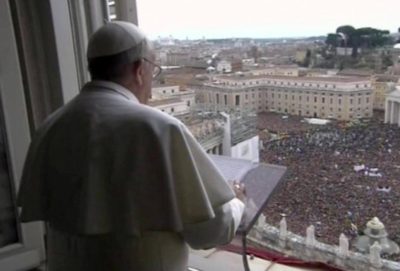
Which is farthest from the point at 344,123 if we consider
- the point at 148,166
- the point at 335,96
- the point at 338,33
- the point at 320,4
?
the point at 148,166

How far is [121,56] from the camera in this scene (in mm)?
1129

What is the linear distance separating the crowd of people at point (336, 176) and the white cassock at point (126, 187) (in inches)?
18.3

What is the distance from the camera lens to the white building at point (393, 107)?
A: 52.2 inches

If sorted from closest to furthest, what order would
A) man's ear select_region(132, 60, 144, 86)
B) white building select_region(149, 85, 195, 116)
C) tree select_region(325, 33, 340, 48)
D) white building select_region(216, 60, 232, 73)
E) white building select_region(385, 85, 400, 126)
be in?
man's ear select_region(132, 60, 144, 86)
white building select_region(385, 85, 400, 126)
tree select_region(325, 33, 340, 48)
white building select_region(216, 60, 232, 73)
white building select_region(149, 85, 195, 116)

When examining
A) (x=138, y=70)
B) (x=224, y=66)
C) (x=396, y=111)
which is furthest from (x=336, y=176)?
(x=138, y=70)

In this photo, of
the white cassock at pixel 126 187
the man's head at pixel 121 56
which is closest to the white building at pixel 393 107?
the white cassock at pixel 126 187

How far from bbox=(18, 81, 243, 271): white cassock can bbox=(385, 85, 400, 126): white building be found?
597 millimetres

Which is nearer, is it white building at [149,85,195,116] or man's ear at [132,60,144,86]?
man's ear at [132,60,144,86]

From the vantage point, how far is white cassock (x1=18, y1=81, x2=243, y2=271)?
103cm

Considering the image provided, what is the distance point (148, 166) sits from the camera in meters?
1.03

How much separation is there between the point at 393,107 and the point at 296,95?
1.06 ft

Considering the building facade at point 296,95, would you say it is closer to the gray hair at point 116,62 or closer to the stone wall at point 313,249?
the stone wall at point 313,249

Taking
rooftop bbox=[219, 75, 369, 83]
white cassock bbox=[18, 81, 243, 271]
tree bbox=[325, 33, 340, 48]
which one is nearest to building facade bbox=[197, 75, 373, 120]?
rooftop bbox=[219, 75, 369, 83]

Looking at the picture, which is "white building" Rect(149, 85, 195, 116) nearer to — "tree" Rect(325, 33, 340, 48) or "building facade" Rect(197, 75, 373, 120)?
"building facade" Rect(197, 75, 373, 120)
